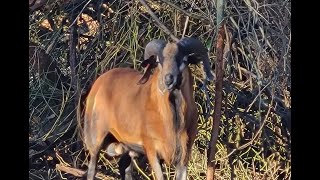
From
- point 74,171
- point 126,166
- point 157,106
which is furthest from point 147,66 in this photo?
point 74,171

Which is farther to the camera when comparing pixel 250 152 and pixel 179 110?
pixel 250 152

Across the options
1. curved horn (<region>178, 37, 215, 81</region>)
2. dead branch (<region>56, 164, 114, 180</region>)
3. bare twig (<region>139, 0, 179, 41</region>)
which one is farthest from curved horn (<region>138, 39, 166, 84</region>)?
dead branch (<region>56, 164, 114, 180</region>)

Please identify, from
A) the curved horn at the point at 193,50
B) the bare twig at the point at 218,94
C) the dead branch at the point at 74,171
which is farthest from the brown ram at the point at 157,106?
the dead branch at the point at 74,171

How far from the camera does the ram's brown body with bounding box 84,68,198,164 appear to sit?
24.7 ft

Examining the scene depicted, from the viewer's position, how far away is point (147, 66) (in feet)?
24.7

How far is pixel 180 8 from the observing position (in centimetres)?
927

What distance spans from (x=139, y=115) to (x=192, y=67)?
198cm

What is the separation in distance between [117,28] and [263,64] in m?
1.78

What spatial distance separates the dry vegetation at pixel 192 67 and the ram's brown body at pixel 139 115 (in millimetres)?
744

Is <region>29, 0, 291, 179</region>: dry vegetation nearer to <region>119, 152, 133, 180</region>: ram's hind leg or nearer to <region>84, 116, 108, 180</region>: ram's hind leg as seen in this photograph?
<region>84, 116, 108, 180</region>: ram's hind leg
